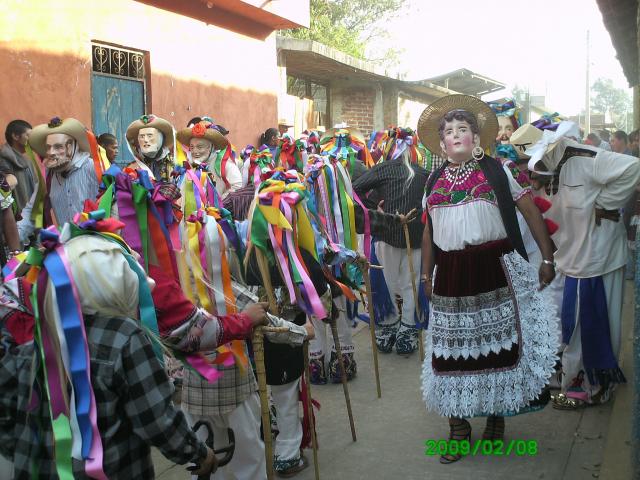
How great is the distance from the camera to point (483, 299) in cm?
453

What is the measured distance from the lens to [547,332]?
4543mm

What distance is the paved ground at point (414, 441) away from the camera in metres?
4.39

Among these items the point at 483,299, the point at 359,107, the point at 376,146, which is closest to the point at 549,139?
the point at 483,299

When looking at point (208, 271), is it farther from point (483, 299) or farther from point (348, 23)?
point (348, 23)

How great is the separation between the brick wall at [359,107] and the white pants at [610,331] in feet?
46.5

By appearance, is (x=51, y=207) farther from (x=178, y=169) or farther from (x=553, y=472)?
(x=553, y=472)

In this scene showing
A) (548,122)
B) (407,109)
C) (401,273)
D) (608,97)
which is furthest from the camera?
(608,97)

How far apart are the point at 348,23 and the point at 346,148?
84.3 ft

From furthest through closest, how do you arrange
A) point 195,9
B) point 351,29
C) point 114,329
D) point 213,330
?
point 351,29 → point 195,9 → point 213,330 → point 114,329

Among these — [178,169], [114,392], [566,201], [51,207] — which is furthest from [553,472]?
[51,207]

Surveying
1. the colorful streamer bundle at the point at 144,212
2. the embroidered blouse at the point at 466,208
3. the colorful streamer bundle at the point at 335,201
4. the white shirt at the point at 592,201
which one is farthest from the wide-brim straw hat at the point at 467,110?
the colorful streamer bundle at the point at 144,212

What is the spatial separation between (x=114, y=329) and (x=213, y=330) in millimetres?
643

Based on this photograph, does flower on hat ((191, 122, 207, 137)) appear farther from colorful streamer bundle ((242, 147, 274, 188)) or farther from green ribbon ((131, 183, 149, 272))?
green ribbon ((131, 183, 149, 272))

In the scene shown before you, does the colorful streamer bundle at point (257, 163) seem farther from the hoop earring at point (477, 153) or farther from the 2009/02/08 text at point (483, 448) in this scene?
the 2009/02/08 text at point (483, 448)
